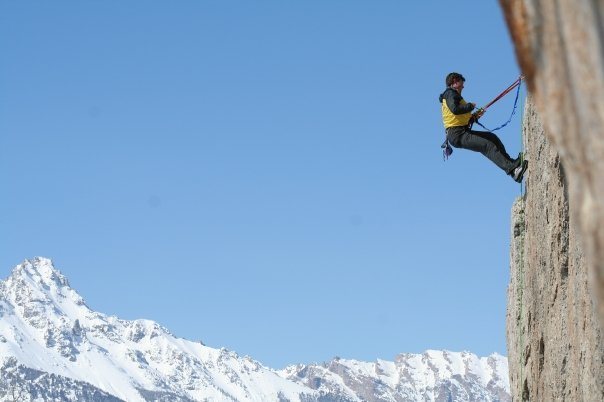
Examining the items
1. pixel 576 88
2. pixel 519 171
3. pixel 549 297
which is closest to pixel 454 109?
pixel 519 171

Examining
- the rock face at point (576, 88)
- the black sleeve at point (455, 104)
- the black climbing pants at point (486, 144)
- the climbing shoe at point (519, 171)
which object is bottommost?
the rock face at point (576, 88)

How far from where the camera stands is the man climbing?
53.9 ft

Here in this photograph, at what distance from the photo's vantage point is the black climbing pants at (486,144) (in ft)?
54.6

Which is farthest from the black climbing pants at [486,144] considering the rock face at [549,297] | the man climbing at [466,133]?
the rock face at [549,297]

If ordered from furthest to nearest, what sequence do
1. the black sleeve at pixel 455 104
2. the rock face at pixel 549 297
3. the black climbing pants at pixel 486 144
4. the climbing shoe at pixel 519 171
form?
the black climbing pants at pixel 486 144 < the black sleeve at pixel 455 104 < the climbing shoe at pixel 519 171 < the rock face at pixel 549 297

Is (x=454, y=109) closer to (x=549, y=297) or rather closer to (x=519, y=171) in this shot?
(x=519, y=171)

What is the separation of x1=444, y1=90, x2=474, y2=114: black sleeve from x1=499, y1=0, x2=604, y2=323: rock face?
11731 mm

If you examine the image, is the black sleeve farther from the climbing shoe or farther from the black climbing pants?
the climbing shoe

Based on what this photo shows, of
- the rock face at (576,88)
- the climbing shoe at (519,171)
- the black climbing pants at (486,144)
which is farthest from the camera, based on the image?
the black climbing pants at (486,144)

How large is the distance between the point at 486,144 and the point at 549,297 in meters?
3.19

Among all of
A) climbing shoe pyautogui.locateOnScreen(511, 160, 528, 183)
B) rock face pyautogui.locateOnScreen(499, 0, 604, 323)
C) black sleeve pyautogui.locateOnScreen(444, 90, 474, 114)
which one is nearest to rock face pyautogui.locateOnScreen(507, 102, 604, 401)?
climbing shoe pyautogui.locateOnScreen(511, 160, 528, 183)

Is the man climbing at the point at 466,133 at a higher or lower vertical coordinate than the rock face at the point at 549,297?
higher

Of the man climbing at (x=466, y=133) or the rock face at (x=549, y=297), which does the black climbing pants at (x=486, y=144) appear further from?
the rock face at (x=549, y=297)

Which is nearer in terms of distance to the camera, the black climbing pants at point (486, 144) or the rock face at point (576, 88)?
the rock face at point (576, 88)
